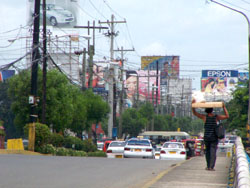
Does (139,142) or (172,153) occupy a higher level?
(139,142)

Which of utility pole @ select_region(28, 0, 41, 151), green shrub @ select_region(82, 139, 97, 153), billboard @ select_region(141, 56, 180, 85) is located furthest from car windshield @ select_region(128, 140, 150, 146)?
billboard @ select_region(141, 56, 180, 85)

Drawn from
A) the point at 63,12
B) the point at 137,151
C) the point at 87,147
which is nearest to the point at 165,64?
the point at 63,12

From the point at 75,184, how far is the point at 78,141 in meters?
28.1

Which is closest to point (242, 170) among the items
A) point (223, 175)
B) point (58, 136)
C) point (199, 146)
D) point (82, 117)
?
point (223, 175)

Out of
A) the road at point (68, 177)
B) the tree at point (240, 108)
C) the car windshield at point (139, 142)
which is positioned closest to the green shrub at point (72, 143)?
the car windshield at point (139, 142)

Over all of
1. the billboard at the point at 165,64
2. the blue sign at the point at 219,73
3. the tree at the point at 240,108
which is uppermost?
the billboard at the point at 165,64

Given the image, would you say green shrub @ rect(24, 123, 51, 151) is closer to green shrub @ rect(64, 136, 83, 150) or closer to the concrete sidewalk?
green shrub @ rect(64, 136, 83, 150)

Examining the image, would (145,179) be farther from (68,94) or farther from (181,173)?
(68,94)

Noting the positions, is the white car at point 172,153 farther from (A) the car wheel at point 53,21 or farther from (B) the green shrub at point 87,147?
(A) the car wheel at point 53,21

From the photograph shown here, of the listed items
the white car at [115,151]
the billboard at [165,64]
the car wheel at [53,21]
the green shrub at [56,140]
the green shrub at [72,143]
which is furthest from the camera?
the billboard at [165,64]

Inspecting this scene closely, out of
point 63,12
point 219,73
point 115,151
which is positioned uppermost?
point 63,12

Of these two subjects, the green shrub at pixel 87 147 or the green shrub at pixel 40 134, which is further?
the green shrub at pixel 87 147

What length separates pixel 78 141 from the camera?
3934 centimetres

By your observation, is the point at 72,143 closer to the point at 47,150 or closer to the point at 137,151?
the point at 47,150
